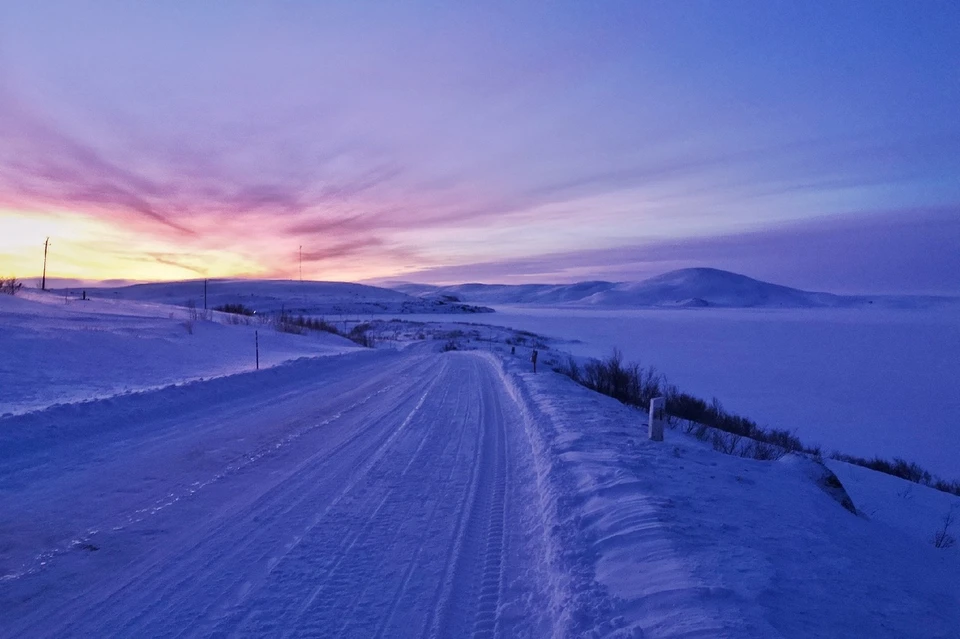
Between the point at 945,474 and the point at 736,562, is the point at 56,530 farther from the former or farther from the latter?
the point at 945,474

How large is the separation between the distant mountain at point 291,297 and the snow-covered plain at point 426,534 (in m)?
86.3

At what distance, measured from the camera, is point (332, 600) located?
14.3ft

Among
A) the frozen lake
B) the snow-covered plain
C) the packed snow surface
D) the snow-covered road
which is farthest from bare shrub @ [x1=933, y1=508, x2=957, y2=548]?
the packed snow surface

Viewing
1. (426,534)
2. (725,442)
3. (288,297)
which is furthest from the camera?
(288,297)

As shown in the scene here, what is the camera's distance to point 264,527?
5691 millimetres

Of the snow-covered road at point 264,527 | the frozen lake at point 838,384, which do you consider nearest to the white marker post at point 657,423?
the snow-covered road at point 264,527

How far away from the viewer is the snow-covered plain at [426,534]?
4176mm

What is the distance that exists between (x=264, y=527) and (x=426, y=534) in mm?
1515

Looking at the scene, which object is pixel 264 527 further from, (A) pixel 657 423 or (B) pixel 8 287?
(B) pixel 8 287

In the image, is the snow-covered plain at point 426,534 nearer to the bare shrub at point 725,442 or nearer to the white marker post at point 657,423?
the white marker post at point 657,423

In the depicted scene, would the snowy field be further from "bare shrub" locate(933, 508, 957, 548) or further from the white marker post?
"bare shrub" locate(933, 508, 957, 548)

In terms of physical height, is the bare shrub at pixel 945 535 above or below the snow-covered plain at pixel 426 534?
below

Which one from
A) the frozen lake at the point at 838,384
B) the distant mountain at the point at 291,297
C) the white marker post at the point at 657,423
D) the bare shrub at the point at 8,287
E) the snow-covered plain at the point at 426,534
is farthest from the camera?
the distant mountain at the point at 291,297

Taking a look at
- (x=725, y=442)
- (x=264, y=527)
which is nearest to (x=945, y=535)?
(x=725, y=442)
